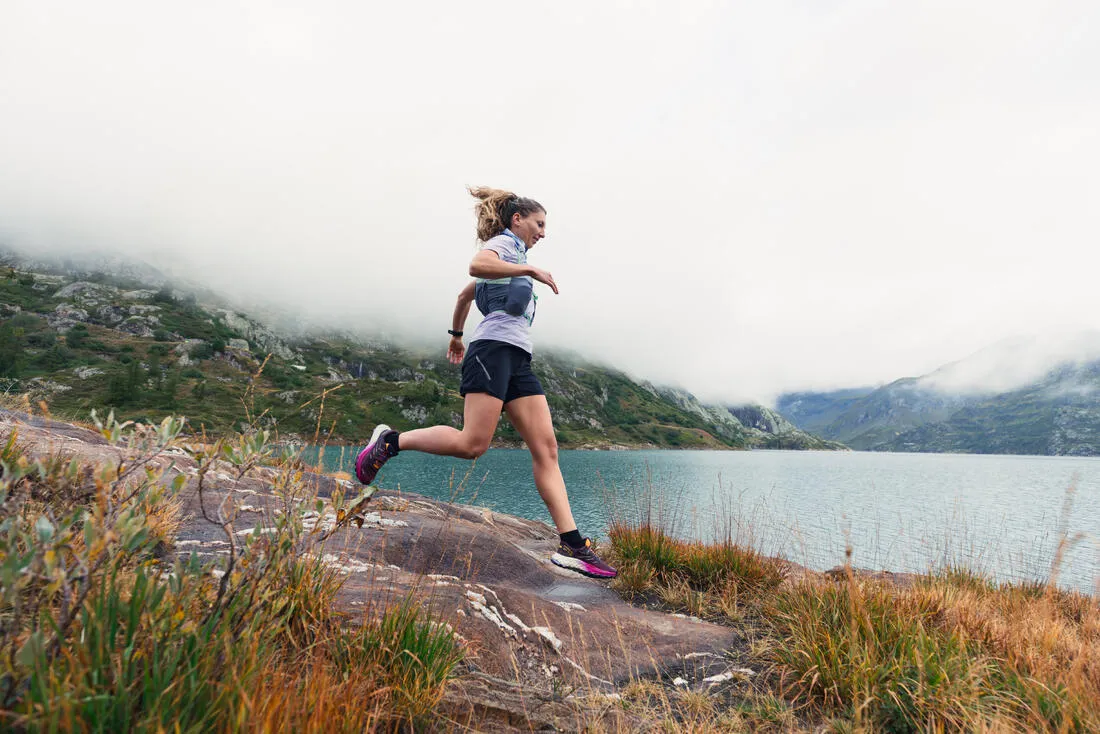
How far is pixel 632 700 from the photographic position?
269cm

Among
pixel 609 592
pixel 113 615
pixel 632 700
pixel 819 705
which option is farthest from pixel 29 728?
pixel 609 592

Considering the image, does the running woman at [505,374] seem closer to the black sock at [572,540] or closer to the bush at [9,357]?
the black sock at [572,540]

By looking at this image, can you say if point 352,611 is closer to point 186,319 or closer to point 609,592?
point 609,592

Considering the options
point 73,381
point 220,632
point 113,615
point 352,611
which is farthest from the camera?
point 73,381

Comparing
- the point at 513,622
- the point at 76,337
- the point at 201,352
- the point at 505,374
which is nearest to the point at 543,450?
the point at 505,374

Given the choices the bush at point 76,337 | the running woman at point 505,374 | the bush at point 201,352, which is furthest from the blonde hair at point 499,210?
the bush at point 76,337

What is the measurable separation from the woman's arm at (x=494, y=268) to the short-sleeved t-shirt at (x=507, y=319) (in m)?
0.14

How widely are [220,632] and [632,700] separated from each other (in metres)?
2.20

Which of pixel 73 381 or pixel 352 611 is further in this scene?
pixel 73 381

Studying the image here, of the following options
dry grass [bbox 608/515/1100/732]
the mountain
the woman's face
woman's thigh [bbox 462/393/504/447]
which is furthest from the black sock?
the mountain

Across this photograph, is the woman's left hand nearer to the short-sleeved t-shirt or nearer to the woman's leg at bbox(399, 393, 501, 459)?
the short-sleeved t-shirt

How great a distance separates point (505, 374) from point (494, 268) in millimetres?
977

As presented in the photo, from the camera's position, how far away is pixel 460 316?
5.45 meters

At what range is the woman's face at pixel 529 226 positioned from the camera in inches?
192
